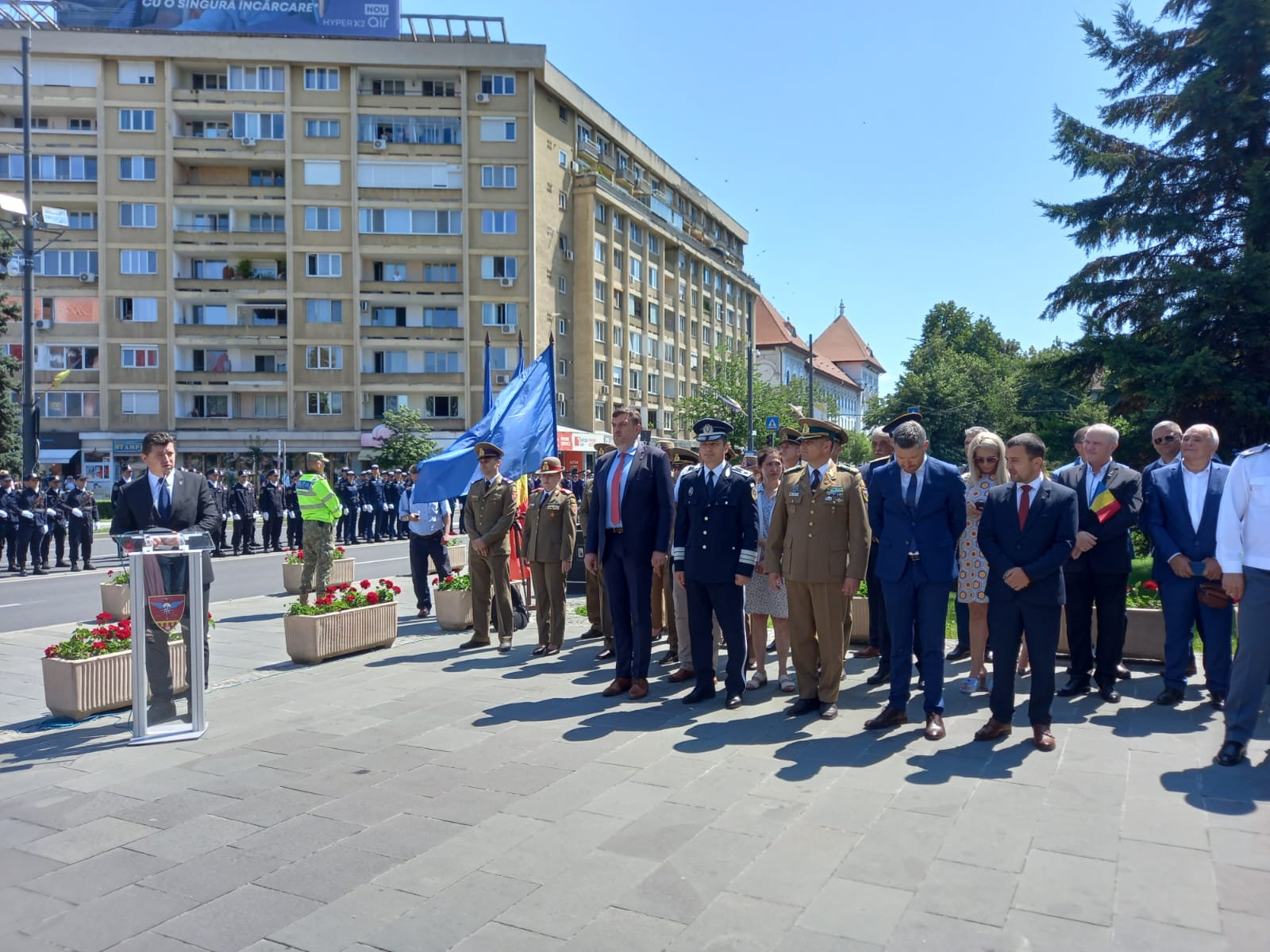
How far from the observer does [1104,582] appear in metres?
7.38

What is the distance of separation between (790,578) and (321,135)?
50597 mm

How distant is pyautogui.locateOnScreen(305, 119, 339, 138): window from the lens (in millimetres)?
50281

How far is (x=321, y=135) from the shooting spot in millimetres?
50375

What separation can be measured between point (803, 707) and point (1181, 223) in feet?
46.0

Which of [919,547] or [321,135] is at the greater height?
[321,135]

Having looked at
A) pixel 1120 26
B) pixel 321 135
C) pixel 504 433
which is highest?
pixel 321 135

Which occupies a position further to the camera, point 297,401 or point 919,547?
point 297,401

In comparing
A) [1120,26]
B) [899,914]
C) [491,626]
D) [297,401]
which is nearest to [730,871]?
[899,914]

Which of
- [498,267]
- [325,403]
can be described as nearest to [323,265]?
[325,403]

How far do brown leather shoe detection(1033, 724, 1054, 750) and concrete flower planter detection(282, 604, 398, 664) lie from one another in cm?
639

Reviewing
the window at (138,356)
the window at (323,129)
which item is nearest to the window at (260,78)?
the window at (323,129)

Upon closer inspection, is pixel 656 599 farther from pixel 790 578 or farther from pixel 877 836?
pixel 877 836

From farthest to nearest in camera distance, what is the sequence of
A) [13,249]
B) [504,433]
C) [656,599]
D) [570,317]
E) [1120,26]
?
1. [570,317]
2. [13,249]
3. [1120,26]
4. [504,433]
5. [656,599]

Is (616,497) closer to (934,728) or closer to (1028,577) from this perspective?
(934,728)
